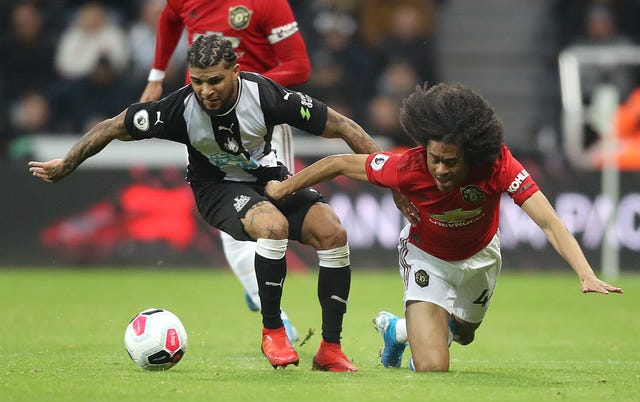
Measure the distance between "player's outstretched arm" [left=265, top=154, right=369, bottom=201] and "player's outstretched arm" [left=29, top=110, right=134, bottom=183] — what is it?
3.18 feet

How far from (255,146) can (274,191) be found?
0.44m

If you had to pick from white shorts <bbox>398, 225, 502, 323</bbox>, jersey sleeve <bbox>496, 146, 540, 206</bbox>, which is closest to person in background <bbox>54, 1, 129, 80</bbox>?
white shorts <bbox>398, 225, 502, 323</bbox>

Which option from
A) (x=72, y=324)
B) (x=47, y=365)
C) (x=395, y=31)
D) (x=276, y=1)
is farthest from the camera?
(x=395, y=31)

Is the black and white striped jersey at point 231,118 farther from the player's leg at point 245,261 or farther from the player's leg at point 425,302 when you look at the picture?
the player's leg at point 245,261

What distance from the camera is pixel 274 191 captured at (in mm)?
6621

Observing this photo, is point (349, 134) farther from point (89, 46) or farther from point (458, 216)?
point (89, 46)

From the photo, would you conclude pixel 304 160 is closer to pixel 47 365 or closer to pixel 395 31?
pixel 395 31

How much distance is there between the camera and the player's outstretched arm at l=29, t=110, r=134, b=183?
21.9 ft

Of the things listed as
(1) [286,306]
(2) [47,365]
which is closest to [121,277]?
(1) [286,306]

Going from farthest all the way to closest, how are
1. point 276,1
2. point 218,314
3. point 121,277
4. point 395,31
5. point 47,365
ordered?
point 395,31 → point 121,277 → point 218,314 → point 276,1 → point 47,365

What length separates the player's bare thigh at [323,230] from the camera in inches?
262

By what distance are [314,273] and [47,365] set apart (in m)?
7.26

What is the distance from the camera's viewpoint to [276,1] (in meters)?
8.27

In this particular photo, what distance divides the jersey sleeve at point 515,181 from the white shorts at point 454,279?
0.76m
